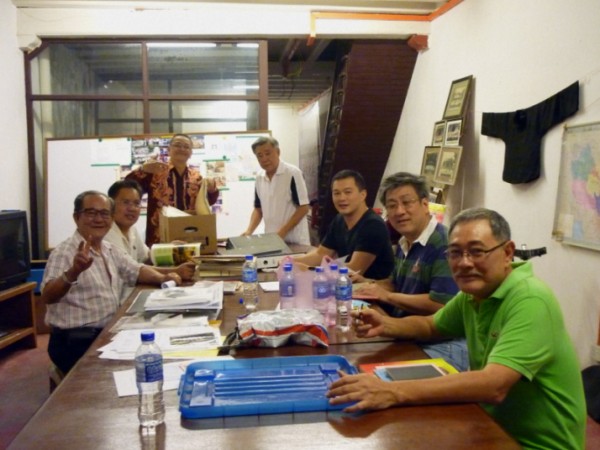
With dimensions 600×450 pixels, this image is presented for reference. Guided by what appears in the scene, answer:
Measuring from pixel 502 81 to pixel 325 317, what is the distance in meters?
2.68

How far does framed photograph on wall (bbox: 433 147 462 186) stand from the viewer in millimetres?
4145

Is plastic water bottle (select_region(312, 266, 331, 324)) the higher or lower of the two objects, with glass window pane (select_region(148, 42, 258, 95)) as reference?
lower

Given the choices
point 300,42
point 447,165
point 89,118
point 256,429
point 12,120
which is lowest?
point 256,429

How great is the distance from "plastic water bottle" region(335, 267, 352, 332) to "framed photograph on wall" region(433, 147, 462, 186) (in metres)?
2.58

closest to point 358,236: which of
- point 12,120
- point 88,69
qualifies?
point 12,120

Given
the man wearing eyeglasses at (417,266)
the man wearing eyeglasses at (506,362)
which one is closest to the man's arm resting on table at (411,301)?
the man wearing eyeglasses at (417,266)

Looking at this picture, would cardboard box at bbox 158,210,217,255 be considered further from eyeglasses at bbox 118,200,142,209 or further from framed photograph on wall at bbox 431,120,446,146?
framed photograph on wall at bbox 431,120,446,146

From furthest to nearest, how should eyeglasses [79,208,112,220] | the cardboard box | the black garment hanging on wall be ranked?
the cardboard box < the black garment hanging on wall < eyeglasses [79,208,112,220]

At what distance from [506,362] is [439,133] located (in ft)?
11.9

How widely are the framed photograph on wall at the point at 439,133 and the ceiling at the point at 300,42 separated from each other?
103 cm

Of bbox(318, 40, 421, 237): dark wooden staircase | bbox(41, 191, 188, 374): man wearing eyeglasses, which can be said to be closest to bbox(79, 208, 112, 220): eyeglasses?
bbox(41, 191, 188, 374): man wearing eyeglasses

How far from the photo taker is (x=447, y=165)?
4289 mm

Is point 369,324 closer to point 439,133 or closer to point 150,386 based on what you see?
point 150,386

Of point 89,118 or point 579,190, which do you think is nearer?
point 579,190
